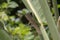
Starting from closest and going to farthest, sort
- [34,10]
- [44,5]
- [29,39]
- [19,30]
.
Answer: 1. [44,5]
2. [34,10]
3. [29,39]
4. [19,30]

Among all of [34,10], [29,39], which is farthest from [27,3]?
[29,39]

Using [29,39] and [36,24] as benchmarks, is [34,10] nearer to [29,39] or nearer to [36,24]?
[36,24]

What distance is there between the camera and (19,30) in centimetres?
151

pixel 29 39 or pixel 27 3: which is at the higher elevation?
pixel 27 3

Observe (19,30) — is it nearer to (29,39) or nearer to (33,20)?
(29,39)

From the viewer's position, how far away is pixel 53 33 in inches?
18.9

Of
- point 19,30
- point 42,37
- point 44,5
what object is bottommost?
point 19,30

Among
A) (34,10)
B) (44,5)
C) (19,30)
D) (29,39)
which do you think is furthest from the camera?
(19,30)

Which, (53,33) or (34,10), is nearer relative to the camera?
(53,33)

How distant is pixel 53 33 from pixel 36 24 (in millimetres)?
95

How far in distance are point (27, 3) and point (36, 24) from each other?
2.4 inches

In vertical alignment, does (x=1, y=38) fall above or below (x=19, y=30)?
above

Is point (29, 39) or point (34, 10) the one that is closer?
point (34, 10)

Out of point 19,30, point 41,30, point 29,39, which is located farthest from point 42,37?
point 19,30
